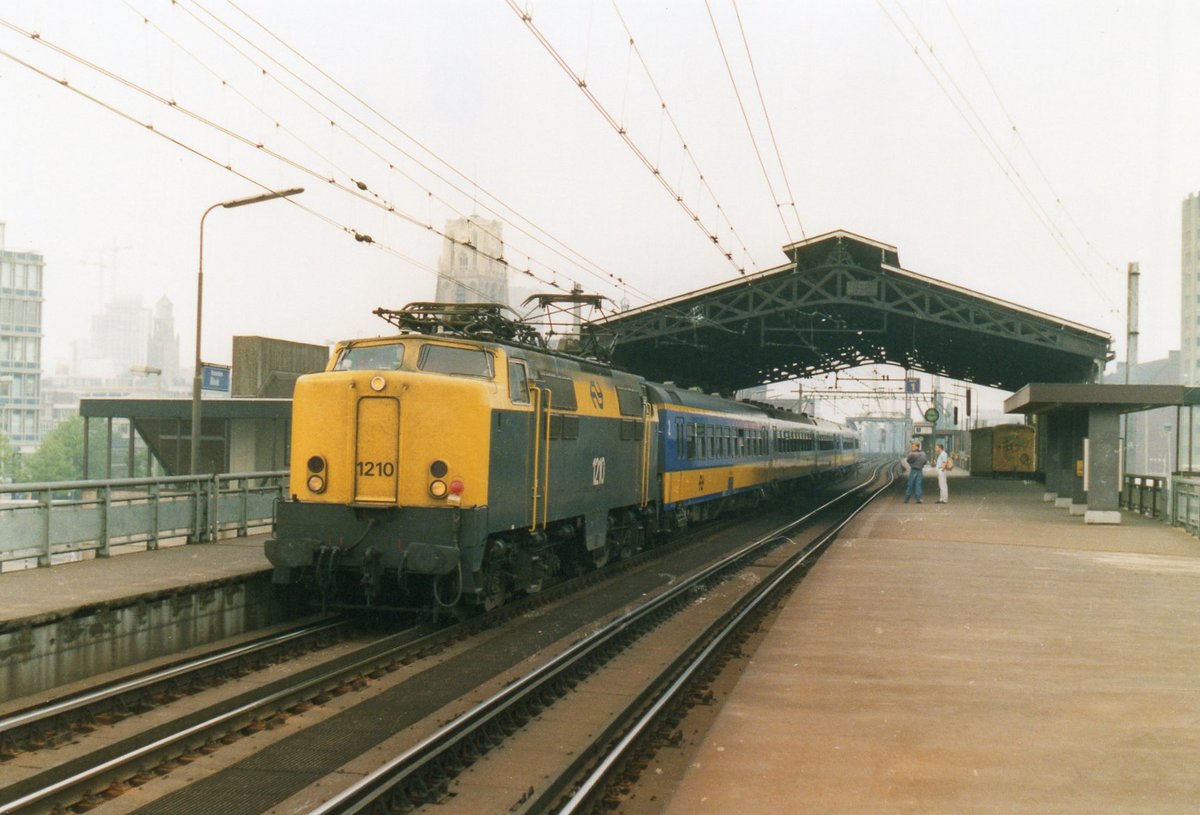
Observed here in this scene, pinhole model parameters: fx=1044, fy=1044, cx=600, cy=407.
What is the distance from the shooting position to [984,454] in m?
57.0

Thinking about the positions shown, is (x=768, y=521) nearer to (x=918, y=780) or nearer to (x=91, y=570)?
(x=91, y=570)

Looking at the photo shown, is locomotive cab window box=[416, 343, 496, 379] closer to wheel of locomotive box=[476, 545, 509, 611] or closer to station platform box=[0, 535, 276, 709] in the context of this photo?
wheel of locomotive box=[476, 545, 509, 611]

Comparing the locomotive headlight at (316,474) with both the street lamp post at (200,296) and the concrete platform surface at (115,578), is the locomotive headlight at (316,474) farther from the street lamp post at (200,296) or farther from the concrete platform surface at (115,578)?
the street lamp post at (200,296)

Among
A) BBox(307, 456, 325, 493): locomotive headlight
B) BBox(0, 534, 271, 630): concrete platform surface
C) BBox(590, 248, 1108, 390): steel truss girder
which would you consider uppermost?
BBox(590, 248, 1108, 390): steel truss girder

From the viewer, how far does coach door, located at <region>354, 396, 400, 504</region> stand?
11.1 meters

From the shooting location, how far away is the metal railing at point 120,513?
11.5 metres

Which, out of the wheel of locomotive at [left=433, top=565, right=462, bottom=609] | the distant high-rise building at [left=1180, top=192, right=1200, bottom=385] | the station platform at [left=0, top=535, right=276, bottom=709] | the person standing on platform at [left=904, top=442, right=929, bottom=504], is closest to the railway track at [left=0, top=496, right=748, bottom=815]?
the wheel of locomotive at [left=433, top=565, right=462, bottom=609]

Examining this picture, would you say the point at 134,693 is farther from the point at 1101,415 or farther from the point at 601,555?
the point at 1101,415

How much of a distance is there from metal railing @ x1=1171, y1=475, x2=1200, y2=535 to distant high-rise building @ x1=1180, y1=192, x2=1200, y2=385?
7290 cm

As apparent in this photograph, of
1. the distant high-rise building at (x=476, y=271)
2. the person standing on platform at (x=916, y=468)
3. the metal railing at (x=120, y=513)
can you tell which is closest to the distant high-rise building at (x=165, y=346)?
the distant high-rise building at (x=476, y=271)

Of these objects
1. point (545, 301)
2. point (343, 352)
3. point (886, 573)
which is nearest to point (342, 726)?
point (343, 352)

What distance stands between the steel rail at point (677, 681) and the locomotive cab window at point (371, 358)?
14.7 feet

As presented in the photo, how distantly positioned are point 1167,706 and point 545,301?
1192 centimetres

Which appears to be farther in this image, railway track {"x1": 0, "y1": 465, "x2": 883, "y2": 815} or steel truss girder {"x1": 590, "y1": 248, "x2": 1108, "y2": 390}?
steel truss girder {"x1": 590, "y1": 248, "x2": 1108, "y2": 390}
